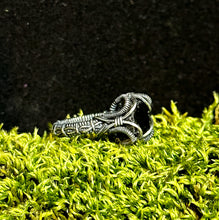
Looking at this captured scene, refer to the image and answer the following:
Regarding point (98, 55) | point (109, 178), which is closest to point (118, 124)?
point (109, 178)

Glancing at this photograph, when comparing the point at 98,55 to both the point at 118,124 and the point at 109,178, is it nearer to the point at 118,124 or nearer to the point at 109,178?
the point at 118,124

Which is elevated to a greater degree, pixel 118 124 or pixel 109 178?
pixel 118 124

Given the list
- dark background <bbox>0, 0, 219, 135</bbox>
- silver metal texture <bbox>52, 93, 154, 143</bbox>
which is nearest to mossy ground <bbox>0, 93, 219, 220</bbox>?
silver metal texture <bbox>52, 93, 154, 143</bbox>

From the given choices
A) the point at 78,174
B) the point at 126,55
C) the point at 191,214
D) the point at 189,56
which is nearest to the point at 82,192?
the point at 78,174

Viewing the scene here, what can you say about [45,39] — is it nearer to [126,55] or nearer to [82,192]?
[126,55]

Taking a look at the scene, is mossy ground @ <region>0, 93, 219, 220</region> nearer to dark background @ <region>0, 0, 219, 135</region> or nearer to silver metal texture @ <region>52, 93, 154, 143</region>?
silver metal texture @ <region>52, 93, 154, 143</region>
